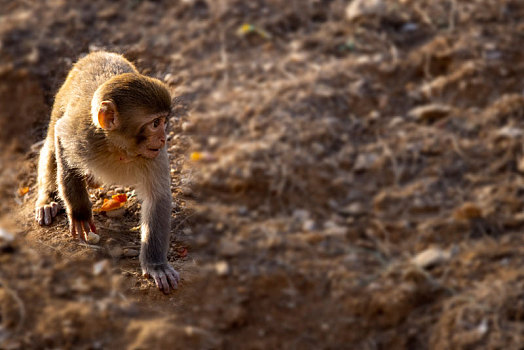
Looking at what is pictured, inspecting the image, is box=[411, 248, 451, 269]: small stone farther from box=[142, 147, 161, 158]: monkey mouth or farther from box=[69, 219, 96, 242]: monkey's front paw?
box=[69, 219, 96, 242]: monkey's front paw

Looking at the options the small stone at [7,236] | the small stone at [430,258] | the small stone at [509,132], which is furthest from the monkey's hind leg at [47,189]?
the small stone at [509,132]

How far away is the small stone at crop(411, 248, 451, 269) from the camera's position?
497 cm

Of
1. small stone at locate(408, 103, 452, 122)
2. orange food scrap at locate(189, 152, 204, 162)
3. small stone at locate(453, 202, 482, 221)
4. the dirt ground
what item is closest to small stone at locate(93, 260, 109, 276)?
the dirt ground

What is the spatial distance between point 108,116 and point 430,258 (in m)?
2.48

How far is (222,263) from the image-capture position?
4.99m

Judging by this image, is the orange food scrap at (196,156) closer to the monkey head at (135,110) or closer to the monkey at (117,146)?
the monkey at (117,146)

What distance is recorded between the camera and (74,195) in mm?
4320

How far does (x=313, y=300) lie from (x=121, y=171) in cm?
158

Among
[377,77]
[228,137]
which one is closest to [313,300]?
[228,137]

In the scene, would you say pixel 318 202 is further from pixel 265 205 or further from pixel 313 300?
pixel 313 300

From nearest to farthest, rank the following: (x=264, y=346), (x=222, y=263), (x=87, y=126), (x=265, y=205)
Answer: (x=87, y=126) → (x=264, y=346) → (x=222, y=263) → (x=265, y=205)

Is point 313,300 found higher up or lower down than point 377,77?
lower down

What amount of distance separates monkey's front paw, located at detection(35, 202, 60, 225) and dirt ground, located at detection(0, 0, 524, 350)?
59mm

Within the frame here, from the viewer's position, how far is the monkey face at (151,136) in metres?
3.85
